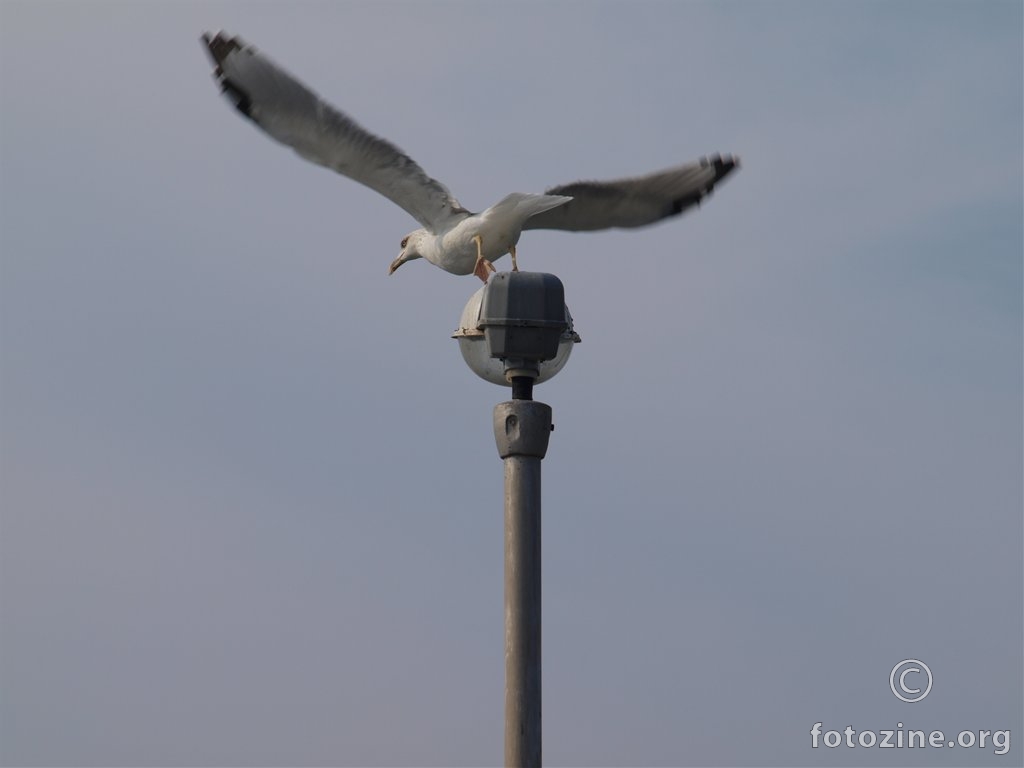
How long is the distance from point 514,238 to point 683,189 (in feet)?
3.63

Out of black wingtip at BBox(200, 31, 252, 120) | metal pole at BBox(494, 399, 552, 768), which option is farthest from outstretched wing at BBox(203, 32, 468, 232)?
metal pole at BBox(494, 399, 552, 768)

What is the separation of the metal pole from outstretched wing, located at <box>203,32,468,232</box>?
17.6 ft

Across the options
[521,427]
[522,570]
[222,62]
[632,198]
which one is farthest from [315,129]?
[522,570]

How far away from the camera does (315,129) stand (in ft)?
36.0

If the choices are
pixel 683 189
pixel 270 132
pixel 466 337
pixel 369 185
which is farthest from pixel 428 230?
pixel 466 337

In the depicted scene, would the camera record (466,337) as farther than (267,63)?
No

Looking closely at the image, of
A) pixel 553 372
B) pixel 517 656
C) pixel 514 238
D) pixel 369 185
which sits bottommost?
pixel 517 656

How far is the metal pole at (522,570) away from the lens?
5496 millimetres

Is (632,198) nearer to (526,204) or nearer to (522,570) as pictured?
(526,204)

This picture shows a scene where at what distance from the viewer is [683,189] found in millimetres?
10289

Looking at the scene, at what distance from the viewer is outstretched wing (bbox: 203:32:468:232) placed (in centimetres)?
1084

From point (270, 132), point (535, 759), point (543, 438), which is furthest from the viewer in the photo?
point (270, 132)

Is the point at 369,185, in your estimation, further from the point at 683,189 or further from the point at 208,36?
the point at 683,189

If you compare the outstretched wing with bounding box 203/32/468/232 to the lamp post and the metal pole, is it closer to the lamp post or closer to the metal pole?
the lamp post
